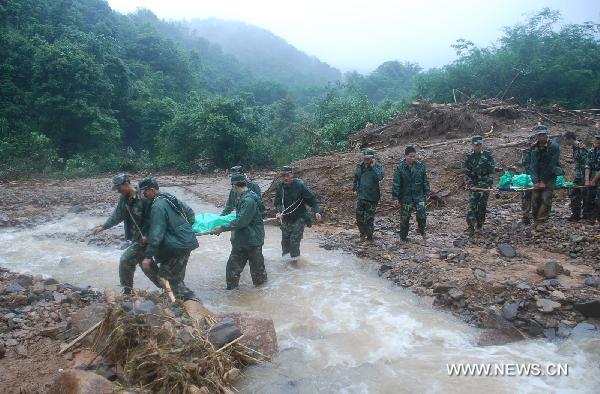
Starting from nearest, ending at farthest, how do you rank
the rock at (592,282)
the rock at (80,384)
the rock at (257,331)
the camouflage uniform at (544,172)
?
1. the rock at (80,384)
2. the rock at (257,331)
3. the rock at (592,282)
4. the camouflage uniform at (544,172)

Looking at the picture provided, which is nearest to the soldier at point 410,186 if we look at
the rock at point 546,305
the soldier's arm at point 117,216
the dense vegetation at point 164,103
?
the rock at point 546,305

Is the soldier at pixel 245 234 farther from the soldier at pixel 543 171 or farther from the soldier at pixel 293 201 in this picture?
the soldier at pixel 543 171

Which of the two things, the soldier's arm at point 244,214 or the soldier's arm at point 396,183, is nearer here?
the soldier's arm at point 244,214

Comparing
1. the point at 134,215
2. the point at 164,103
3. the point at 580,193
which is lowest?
the point at 580,193

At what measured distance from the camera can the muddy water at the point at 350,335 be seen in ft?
13.0

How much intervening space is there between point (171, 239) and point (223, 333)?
1634 mm

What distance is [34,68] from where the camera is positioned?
22281 mm

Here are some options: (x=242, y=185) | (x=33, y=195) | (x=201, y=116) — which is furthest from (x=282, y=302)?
(x=201, y=116)

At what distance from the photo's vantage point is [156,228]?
16.7ft

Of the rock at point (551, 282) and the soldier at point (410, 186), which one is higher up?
the soldier at point (410, 186)

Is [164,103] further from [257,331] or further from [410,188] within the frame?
[257,331]

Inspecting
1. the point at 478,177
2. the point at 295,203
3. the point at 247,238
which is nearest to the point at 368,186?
the point at 295,203

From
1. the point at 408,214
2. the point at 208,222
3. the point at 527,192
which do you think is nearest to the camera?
the point at 208,222

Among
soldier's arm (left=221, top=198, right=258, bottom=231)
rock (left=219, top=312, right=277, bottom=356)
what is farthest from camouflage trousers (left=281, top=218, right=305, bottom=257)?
rock (left=219, top=312, right=277, bottom=356)
